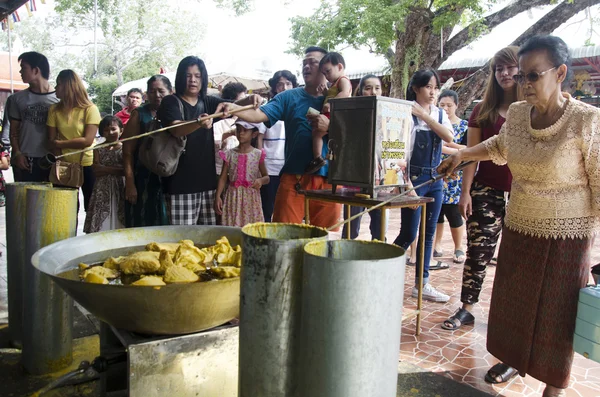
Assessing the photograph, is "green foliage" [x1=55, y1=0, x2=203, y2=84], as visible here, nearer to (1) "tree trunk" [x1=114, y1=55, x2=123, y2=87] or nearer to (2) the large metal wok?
(1) "tree trunk" [x1=114, y1=55, x2=123, y2=87]

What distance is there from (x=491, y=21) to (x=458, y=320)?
7.93 m

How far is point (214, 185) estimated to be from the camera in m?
3.94

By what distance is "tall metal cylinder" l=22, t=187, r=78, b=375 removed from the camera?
2.69 m

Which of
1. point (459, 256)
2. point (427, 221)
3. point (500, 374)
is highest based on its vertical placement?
point (427, 221)

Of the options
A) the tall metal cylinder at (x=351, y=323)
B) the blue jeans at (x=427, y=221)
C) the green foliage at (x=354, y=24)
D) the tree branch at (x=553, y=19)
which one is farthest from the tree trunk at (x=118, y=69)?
the tall metal cylinder at (x=351, y=323)

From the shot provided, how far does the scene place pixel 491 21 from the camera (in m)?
9.60

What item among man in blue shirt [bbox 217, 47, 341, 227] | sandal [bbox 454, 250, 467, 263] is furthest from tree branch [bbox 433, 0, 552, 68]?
man in blue shirt [bbox 217, 47, 341, 227]

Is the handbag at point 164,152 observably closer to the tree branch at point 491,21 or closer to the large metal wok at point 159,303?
the large metal wok at point 159,303

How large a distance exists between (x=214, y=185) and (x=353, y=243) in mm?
2704

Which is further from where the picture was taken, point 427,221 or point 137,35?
point 137,35

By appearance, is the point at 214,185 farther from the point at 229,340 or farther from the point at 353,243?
the point at 353,243

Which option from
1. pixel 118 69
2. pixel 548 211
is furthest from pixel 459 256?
pixel 118 69

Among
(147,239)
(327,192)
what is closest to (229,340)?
(147,239)

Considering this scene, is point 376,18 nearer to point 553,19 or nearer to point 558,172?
point 553,19
